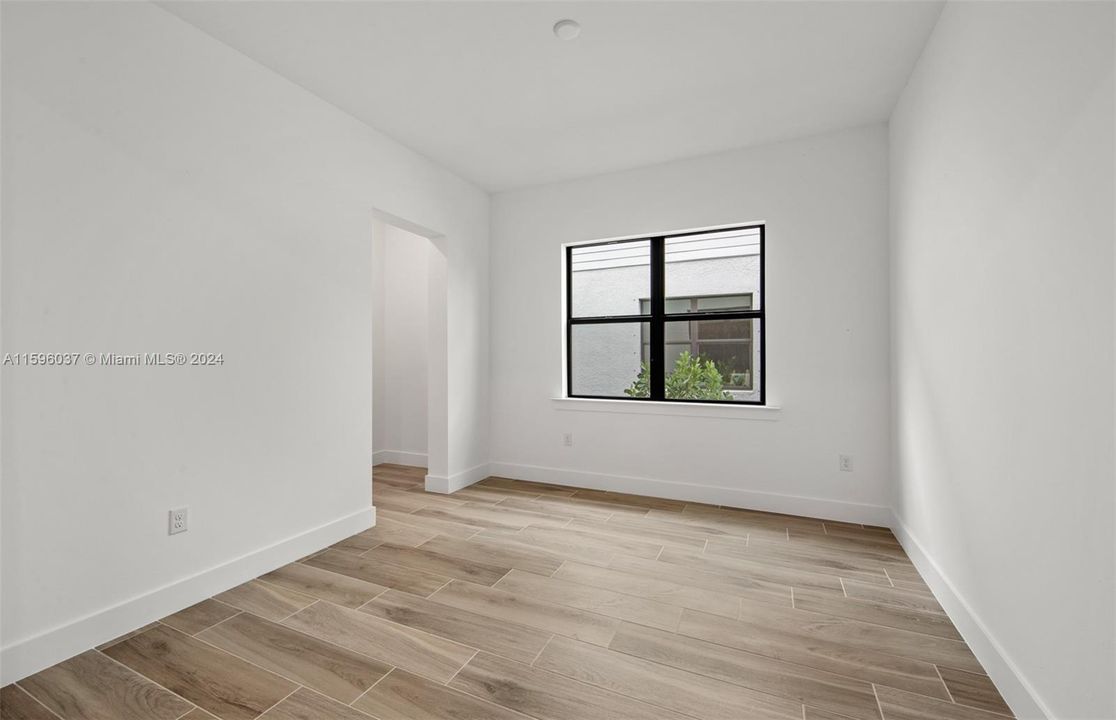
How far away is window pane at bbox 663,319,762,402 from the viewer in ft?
12.0

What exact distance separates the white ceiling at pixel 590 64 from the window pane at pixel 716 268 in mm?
686

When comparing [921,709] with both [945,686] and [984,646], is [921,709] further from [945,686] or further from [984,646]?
[984,646]

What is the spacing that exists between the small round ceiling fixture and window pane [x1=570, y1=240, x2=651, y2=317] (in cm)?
193

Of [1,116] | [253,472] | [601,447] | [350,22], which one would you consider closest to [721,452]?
[601,447]

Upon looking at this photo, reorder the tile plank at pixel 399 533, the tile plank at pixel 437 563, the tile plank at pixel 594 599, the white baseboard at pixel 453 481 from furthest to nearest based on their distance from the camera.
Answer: the white baseboard at pixel 453 481 < the tile plank at pixel 399 533 < the tile plank at pixel 437 563 < the tile plank at pixel 594 599

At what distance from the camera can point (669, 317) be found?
392 centimetres

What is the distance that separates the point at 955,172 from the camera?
77.9 inches

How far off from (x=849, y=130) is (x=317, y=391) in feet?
12.2

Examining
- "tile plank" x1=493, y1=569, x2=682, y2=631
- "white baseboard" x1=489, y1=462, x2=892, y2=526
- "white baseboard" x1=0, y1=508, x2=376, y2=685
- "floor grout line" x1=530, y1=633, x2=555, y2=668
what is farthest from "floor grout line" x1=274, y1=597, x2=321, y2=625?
"white baseboard" x1=489, y1=462, x2=892, y2=526

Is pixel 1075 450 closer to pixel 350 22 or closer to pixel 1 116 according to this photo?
pixel 350 22

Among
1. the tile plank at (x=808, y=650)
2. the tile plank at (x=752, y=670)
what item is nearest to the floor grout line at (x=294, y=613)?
the tile plank at (x=752, y=670)

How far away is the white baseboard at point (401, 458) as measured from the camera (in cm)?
494

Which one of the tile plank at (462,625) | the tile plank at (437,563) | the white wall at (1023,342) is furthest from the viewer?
the tile plank at (437,563)

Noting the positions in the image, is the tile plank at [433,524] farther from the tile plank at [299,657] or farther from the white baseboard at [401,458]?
the white baseboard at [401,458]
